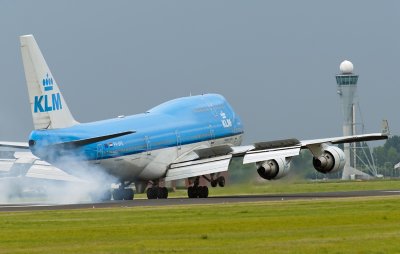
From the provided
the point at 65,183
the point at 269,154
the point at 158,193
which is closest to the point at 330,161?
the point at 269,154

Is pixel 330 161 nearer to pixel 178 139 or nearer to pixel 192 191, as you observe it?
pixel 192 191

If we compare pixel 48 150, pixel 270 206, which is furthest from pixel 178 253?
pixel 48 150

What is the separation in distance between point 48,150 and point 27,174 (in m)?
11.7

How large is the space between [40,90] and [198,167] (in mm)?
11780

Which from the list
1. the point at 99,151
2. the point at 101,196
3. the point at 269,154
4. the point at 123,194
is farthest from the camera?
the point at 123,194

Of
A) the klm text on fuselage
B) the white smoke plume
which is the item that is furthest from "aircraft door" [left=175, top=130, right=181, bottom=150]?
the klm text on fuselage

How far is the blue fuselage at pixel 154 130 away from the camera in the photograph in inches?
2591

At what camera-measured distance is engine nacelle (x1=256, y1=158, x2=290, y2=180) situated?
70.4 m

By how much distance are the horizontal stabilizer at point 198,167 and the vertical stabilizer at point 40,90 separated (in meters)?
9.61

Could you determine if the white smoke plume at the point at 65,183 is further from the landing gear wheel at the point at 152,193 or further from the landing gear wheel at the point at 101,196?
the landing gear wheel at the point at 152,193

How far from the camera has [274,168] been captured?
231 feet

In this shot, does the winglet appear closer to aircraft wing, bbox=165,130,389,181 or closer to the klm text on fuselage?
aircraft wing, bbox=165,130,389,181

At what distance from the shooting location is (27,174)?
252 ft

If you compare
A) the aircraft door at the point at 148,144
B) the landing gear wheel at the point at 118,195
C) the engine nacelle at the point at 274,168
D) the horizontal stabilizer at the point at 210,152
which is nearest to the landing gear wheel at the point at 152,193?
the landing gear wheel at the point at 118,195
